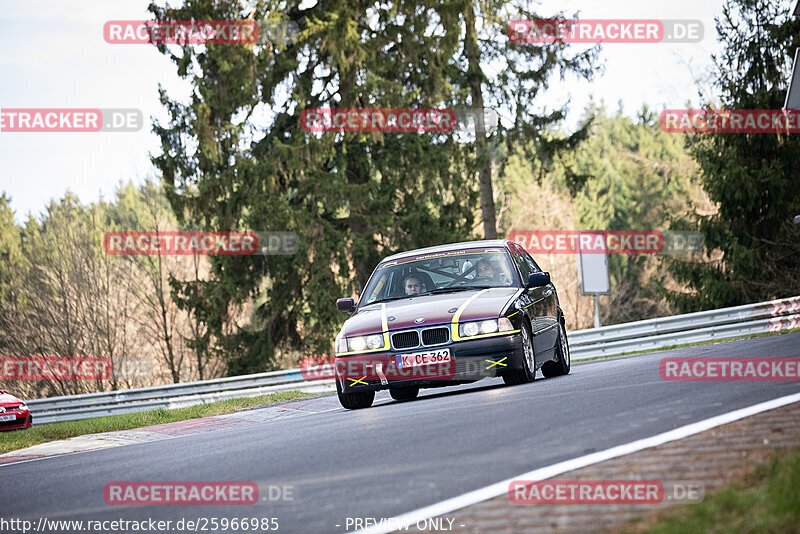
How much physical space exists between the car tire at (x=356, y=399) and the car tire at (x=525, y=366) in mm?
1632

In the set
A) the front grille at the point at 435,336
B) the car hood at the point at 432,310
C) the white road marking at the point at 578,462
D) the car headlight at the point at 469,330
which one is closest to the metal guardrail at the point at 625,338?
the car hood at the point at 432,310

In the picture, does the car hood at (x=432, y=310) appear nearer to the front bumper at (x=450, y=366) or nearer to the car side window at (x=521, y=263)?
the front bumper at (x=450, y=366)

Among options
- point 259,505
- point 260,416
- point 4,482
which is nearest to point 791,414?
point 259,505

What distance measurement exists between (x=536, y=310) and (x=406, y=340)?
2072mm

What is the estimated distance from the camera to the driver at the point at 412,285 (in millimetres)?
12227

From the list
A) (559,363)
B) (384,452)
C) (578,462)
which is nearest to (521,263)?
(559,363)

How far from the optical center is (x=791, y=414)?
7277 millimetres

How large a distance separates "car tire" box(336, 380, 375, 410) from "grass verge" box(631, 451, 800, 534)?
672cm

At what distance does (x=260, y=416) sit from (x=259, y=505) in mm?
8159

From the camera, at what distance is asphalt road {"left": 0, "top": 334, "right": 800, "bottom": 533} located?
247 inches

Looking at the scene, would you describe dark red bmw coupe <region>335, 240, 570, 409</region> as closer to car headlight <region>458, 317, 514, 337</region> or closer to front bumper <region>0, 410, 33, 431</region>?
car headlight <region>458, 317, 514, 337</region>

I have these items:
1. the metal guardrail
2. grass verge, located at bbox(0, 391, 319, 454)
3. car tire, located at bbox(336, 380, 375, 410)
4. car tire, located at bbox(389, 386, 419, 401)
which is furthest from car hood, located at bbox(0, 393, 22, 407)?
car tire, located at bbox(336, 380, 375, 410)

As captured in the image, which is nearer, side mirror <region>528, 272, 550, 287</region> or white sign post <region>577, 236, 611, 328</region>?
side mirror <region>528, 272, 550, 287</region>

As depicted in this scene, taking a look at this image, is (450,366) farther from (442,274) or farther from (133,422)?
(133,422)
